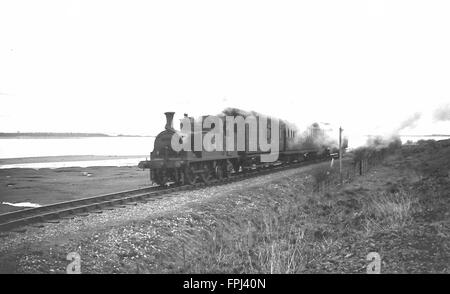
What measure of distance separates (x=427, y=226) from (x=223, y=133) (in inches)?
396

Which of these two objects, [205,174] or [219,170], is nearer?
[205,174]

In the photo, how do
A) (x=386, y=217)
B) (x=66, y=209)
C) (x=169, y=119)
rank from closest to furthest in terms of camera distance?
(x=386, y=217), (x=66, y=209), (x=169, y=119)

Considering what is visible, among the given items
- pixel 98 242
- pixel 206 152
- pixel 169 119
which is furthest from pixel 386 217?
pixel 169 119

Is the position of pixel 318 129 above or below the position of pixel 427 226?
above

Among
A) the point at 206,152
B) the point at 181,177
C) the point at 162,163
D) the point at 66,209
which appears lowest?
the point at 66,209

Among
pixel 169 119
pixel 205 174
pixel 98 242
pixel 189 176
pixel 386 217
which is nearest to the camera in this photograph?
pixel 98 242

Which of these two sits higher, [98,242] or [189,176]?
[189,176]

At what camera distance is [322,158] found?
2952 cm

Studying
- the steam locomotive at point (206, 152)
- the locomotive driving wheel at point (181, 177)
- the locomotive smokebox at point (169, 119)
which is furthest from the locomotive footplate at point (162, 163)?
the locomotive smokebox at point (169, 119)

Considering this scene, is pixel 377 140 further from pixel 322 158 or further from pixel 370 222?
pixel 370 222

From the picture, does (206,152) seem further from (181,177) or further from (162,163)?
(162,163)
